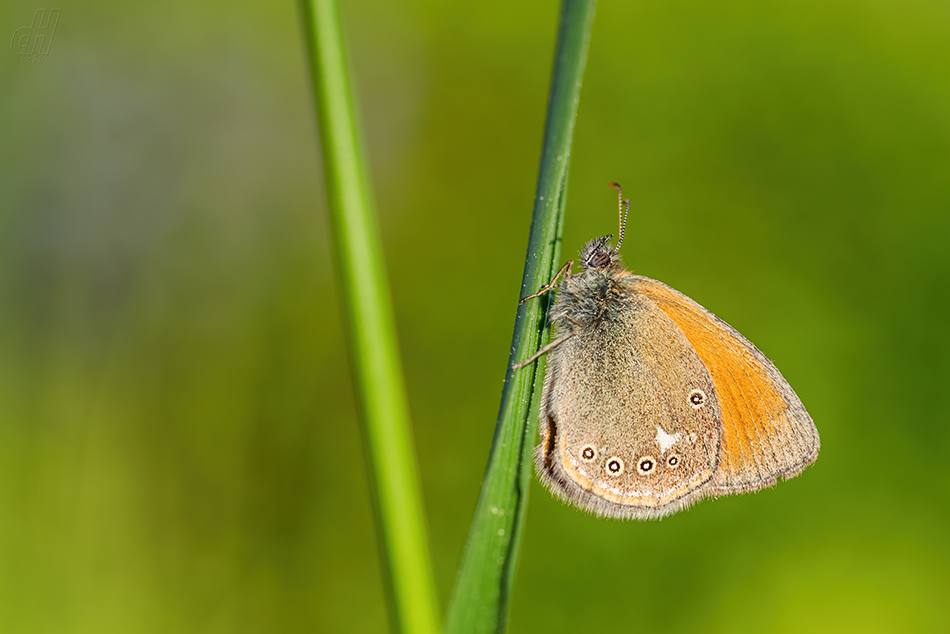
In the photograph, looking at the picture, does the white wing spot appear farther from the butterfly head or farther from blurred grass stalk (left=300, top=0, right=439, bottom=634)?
blurred grass stalk (left=300, top=0, right=439, bottom=634)

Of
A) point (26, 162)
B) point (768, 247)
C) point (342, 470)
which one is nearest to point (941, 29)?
point (768, 247)

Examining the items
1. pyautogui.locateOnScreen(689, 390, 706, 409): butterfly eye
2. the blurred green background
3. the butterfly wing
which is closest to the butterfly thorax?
the butterfly wing

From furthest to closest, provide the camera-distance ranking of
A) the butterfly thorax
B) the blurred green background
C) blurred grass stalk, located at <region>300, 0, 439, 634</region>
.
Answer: the blurred green background → the butterfly thorax → blurred grass stalk, located at <region>300, 0, 439, 634</region>

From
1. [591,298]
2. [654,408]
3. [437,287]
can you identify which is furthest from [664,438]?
[437,287]

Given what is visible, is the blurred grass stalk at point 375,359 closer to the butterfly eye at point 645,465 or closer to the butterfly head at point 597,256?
the butterfly eye at point 645,465

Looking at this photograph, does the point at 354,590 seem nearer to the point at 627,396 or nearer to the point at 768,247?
the point at 627,396

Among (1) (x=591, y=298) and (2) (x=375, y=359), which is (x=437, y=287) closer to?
(1) (x=591, y=298)

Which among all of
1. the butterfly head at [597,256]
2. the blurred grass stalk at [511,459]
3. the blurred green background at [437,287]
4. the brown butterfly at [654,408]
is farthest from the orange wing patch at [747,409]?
the blurred green background at [437,287]
